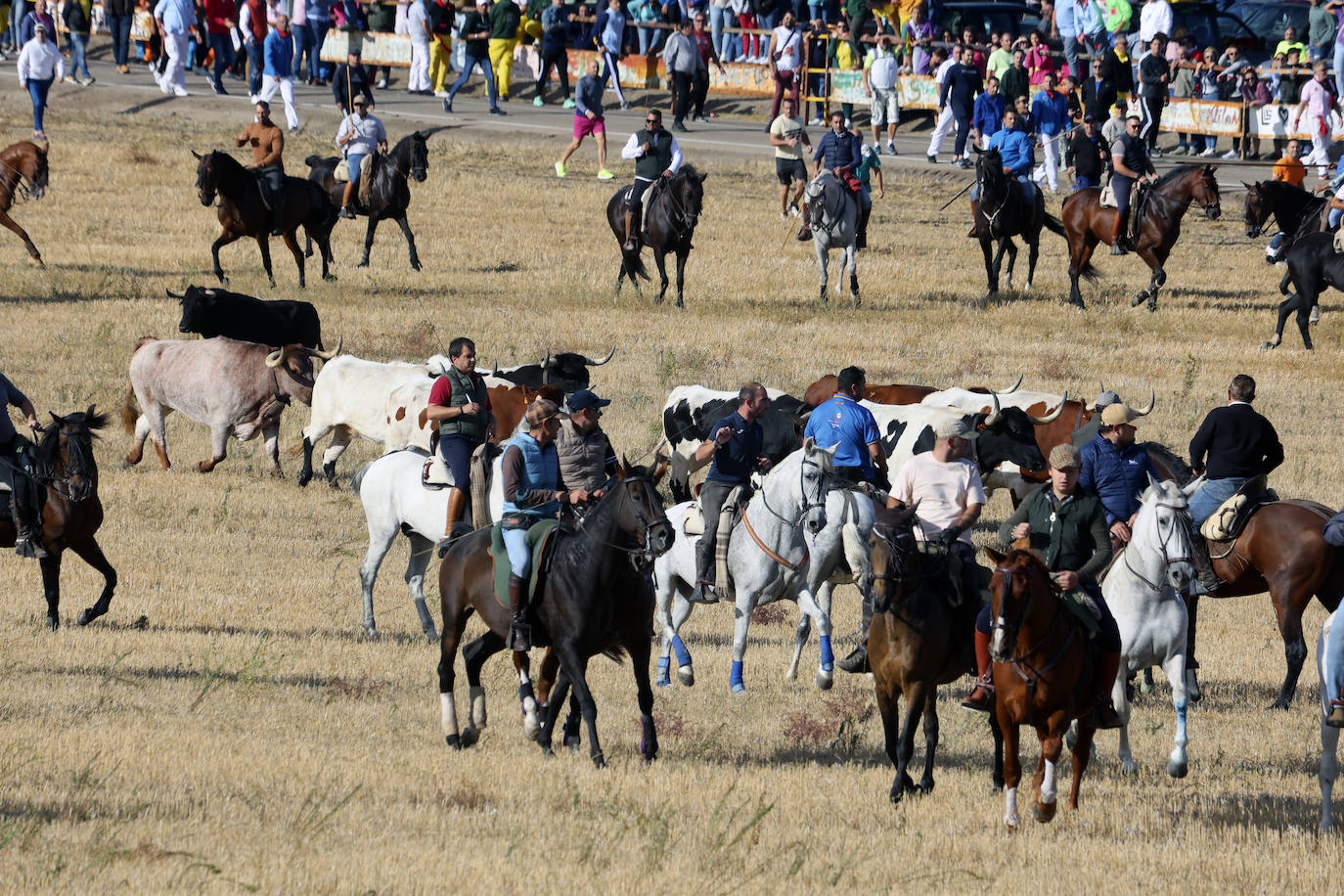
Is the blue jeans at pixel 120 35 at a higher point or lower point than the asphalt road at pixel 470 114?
higher

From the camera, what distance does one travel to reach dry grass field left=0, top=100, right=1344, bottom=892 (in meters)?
8.93

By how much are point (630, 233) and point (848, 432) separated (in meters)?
13.1

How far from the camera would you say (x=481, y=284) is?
27891 mm

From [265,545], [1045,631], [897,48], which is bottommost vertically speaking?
[265,545]

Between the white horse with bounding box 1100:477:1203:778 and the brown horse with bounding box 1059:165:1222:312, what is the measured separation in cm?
1634

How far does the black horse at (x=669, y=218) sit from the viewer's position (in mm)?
25422

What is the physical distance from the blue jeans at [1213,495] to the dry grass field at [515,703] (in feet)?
4.18

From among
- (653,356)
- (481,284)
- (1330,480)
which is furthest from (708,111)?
(1330,480)

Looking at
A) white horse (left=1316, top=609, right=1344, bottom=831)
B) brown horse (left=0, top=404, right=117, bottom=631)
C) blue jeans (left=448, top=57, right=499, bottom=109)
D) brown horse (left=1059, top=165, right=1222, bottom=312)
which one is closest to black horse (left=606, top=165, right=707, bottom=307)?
brown horse (left=1059, top=165, right=1222, bottom=312)

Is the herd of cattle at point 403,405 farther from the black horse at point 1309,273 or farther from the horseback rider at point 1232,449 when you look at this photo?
the black horse at point 1309,273

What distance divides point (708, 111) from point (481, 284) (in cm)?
1672

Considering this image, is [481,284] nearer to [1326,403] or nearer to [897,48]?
[1326,403]

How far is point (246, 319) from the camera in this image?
21.2 m

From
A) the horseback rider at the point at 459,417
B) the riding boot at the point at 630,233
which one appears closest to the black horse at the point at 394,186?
the riding boot at the point at 630,233
